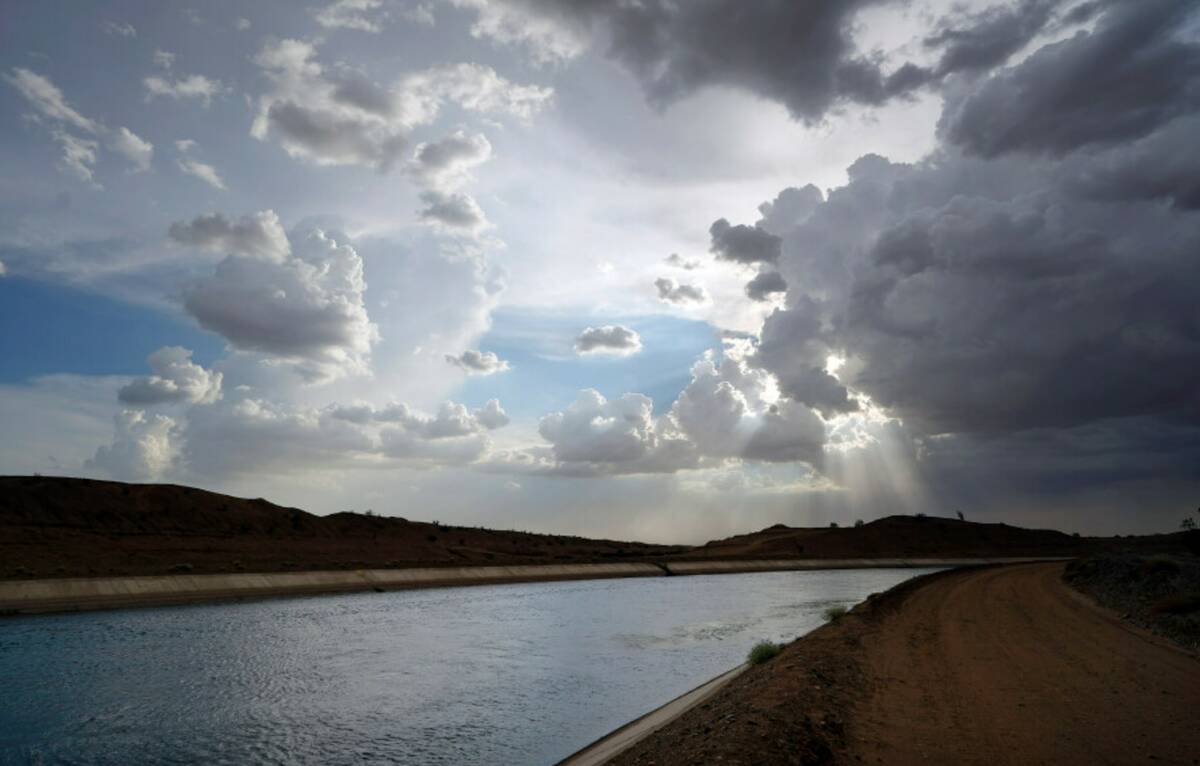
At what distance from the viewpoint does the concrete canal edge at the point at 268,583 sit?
4629cm

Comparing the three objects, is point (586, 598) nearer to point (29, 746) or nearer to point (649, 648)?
point (649, 648)

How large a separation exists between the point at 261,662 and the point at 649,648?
55.1 ft

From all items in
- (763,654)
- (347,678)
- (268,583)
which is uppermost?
(763,654)

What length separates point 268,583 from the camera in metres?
60.7

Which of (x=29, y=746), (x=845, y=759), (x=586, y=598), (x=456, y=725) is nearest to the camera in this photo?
(x=845, y=759)

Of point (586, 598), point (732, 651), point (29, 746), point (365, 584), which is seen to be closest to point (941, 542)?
point (586, 598)

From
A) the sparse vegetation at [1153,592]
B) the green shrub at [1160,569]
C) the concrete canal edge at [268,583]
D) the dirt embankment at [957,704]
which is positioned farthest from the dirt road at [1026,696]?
the concrete canal edge at [268,583]

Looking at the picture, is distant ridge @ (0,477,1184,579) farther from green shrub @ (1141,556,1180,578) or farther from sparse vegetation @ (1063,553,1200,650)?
green shrub @ (1141,556,1180,578)

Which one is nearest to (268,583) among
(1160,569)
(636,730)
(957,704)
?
(636,730)

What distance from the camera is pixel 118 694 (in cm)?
2333

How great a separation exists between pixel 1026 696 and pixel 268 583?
195 ft

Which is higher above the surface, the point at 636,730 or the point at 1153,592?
the point at 1153,592

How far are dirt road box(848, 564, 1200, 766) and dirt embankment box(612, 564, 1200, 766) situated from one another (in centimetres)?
3

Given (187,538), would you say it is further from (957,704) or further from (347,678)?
(957,704)
